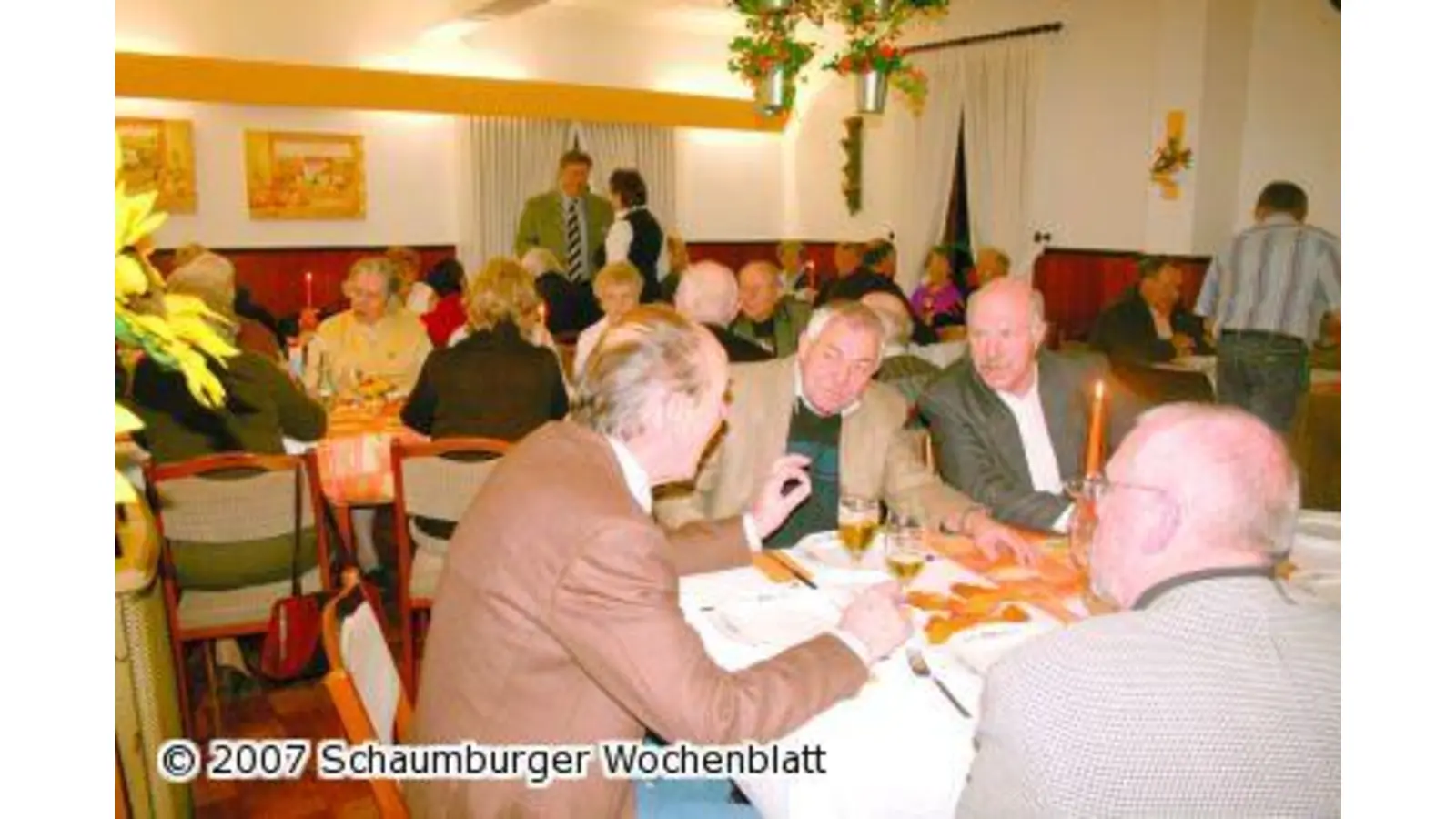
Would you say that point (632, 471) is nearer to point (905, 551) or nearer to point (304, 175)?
point (905, 551)

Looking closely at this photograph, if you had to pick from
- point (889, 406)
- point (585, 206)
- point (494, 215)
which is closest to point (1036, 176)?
point (585, 206)

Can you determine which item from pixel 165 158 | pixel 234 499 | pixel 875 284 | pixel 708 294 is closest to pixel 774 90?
pixel 875 284

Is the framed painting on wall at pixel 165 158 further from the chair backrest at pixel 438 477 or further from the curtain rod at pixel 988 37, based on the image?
the chair backrest at pixel 438 477

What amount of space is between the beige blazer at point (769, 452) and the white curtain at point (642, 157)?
850cm

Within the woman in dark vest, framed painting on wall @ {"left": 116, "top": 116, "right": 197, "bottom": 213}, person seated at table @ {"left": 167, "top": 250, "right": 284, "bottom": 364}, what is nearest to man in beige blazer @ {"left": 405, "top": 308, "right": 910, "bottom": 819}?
person seated at table @ {"left": 167, "top": 250, "right": 284, "bottom": 364}

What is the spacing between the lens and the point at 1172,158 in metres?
8.21

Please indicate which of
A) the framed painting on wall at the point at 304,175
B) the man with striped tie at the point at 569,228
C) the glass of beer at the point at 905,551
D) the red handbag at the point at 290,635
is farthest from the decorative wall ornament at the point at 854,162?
the glass of beer at the point at 905,551

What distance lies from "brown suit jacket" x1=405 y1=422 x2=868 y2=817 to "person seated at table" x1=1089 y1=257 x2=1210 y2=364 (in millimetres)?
5201

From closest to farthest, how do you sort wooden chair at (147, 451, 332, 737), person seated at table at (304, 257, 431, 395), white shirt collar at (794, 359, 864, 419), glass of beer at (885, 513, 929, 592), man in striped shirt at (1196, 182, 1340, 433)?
glass of beer at (885, 513, 929, 592) → white shirt collar at (794, 359, 864, 419) → wooden chair at (147, 451, 332, 737) → person seated at table at (304, 257, 431, 395) → man in striped shirt at (1196, 182, 1340, 433)

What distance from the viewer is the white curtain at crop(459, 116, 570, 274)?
10.4 m

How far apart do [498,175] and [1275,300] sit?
23.5 feet

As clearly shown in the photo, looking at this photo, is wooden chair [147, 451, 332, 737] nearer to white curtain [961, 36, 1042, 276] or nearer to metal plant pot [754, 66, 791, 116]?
metal plant pot [754, 66, 791, 116]

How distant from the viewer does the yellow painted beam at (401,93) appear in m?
8.83
